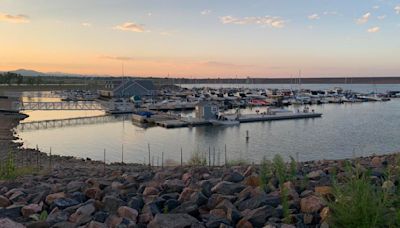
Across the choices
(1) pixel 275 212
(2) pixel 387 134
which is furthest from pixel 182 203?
(2) pixel 387 134

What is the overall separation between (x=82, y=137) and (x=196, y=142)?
419 inches

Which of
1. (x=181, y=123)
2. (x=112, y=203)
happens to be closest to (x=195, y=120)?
(x=181, y=123)

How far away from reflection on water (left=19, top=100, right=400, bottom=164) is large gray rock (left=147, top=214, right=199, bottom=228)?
2072cm

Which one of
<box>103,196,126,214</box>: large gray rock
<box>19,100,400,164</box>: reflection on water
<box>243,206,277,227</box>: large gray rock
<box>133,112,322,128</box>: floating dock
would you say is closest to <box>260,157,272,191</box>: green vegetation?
<box>243,206,277,227</box>: large gray rock

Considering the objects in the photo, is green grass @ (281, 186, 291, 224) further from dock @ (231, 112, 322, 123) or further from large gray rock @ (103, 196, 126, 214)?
dock @ (231, 112, 322, 123)

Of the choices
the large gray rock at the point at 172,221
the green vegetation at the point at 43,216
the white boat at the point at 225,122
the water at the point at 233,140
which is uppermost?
the large gray rock at the point at 172,221

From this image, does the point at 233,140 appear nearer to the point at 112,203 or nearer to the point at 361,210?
the point at 112,203

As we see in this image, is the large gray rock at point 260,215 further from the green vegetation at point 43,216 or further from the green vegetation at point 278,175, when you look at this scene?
the green vegetation at point 43,216

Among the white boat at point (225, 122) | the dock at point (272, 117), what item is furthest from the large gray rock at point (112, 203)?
the dock at point (272, 117)

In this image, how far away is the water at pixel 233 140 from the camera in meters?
28.4

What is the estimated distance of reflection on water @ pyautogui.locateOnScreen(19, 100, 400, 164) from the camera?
28734 mm

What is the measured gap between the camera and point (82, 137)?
3762 cm

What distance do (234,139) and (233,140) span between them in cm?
67

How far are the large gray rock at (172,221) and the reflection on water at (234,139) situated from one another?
20721 mm
